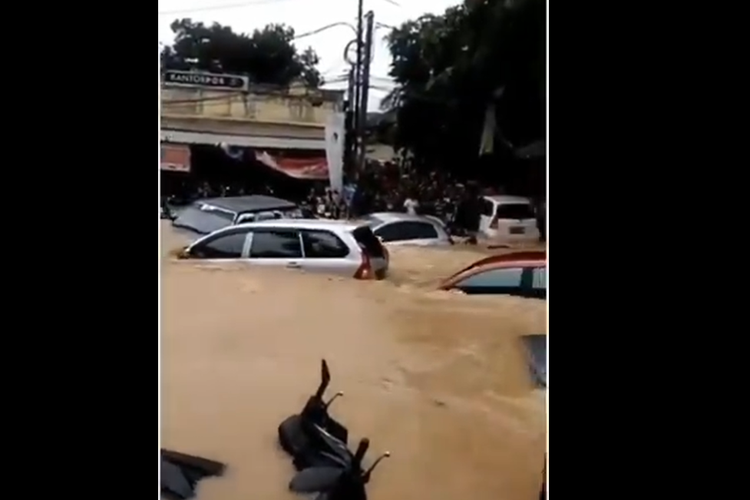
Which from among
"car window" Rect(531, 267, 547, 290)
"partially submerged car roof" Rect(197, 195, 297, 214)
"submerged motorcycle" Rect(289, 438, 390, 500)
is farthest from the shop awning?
"submerged motorcycle" Rect(289, 438, 390, 500)

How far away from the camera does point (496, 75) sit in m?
2.07

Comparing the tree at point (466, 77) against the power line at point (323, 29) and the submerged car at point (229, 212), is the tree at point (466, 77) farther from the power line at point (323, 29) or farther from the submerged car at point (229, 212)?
the submerged car at point (229, 212)

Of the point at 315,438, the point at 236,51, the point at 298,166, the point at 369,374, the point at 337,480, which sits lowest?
the point at 337,480

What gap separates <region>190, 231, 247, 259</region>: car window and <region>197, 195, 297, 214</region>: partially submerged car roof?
2.4 inches

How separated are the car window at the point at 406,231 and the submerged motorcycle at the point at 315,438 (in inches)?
17.0

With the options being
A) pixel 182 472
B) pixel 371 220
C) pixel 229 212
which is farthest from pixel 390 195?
pixel 182 472

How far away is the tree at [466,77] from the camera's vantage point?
205cm

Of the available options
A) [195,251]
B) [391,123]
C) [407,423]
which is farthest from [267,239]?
[407,423]

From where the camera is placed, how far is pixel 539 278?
6.75ft

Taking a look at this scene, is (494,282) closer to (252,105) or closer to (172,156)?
(252,105)

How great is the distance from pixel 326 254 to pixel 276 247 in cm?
12
